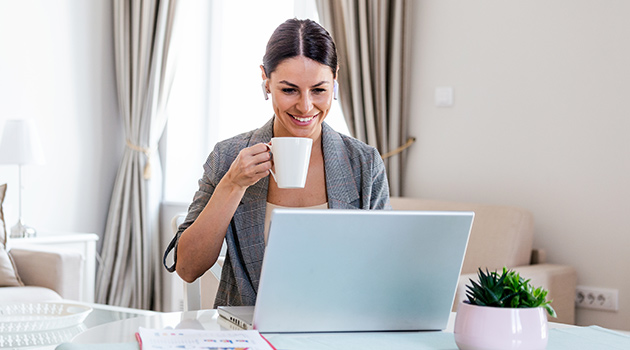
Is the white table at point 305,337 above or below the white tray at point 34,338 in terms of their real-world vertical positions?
above

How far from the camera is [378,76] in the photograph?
11.0ft

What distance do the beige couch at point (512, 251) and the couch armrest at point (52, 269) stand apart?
1673 mm

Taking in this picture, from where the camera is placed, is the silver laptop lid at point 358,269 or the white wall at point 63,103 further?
the white wall at point 63,103

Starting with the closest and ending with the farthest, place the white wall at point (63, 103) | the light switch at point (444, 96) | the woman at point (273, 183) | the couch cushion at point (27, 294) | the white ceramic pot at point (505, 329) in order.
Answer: the white ceramic pot at point (505, 329)
the woman at point (273, 183)
the couch cushion at point (27, 294)
the light switch at point (444, 96)
the white wall at point (63, 103)

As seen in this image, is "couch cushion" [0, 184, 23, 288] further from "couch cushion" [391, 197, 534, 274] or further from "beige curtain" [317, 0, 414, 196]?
"couch cushion" [391, 197, 534, 274]

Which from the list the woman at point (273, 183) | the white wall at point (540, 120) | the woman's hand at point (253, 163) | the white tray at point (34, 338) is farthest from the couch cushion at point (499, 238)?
the woman's hand at point (253, 163)

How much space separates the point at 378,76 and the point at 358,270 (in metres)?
2.40

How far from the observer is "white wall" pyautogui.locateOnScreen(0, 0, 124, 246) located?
3898mm

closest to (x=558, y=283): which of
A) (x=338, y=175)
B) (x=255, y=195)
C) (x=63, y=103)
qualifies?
(x=338, y=175)

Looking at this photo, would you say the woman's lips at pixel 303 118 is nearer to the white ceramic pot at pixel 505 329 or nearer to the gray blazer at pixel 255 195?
the gray blazer at pixel 255 195

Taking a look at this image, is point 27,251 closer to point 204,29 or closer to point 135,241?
point 135,241

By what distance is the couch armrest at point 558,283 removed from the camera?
2.68 meters

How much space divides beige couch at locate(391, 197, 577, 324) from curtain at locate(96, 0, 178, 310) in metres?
2.13

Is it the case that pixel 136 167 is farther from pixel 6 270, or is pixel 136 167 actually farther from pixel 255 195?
pixel 255 195
